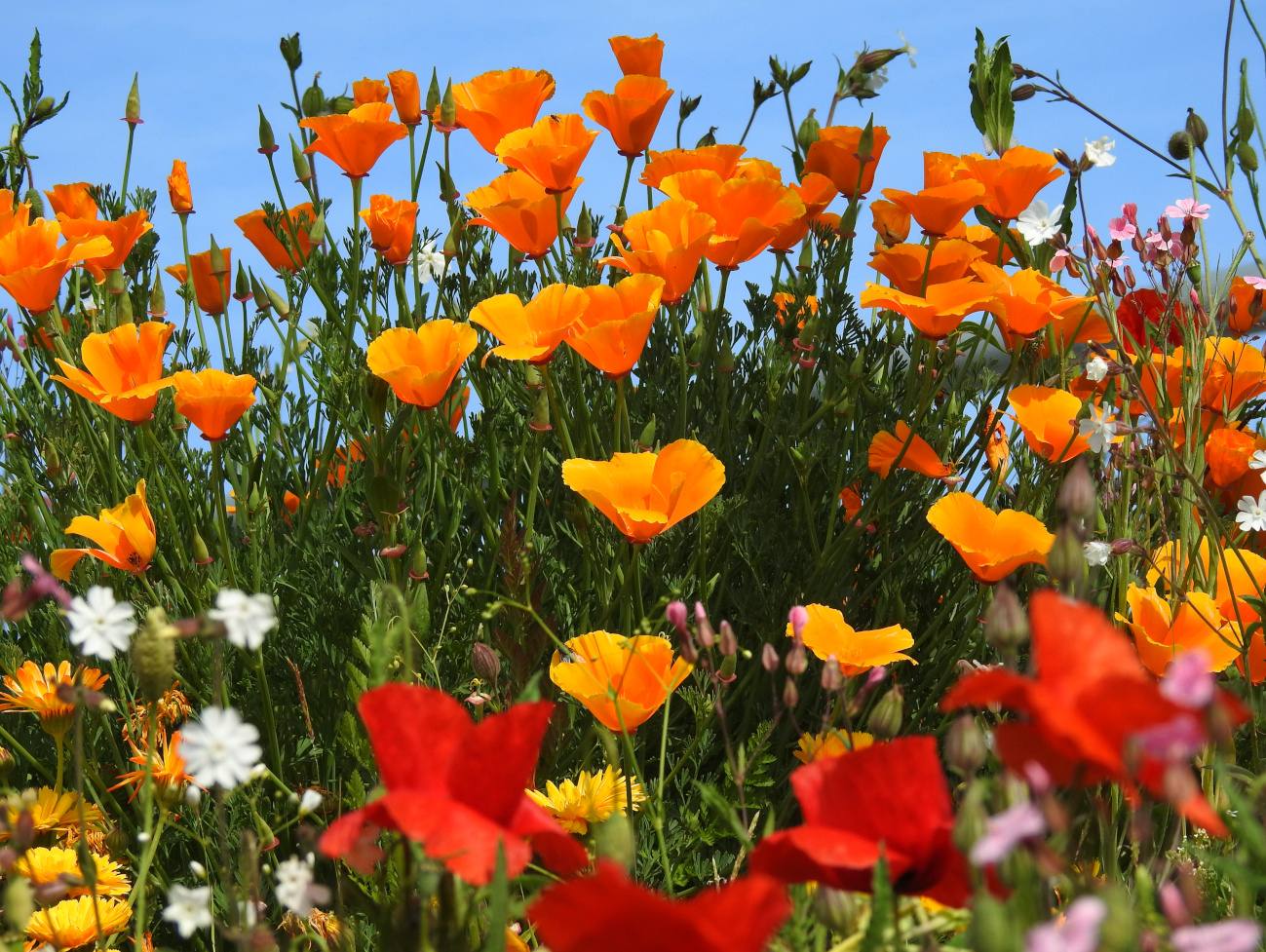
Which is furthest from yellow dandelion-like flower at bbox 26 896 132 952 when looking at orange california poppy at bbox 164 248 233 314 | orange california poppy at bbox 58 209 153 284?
orange california poppy at bbox 164 248 233 314

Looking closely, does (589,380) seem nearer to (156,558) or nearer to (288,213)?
(288,213)

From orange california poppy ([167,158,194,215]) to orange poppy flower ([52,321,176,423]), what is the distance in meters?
0.93

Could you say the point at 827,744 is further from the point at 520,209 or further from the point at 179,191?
the point at 179,191

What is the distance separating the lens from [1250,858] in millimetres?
764

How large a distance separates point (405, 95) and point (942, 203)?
1.15 m

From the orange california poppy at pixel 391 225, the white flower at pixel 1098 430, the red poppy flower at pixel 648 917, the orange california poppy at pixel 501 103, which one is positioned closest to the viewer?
the red poppy flower at pixel 648 917

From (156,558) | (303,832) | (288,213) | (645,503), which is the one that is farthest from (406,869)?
(288,213)

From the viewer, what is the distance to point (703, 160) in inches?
77.1

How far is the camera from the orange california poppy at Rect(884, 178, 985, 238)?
1875 millimetres

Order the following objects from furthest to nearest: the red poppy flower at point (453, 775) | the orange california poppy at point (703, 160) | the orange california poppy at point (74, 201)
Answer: the orange california poppy at point (74, 201) → the orange california poppy at point (703, 160) → the red poppy flower at point (453, 775)

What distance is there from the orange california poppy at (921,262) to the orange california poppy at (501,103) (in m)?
0.71

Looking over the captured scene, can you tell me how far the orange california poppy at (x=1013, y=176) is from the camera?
1.85m

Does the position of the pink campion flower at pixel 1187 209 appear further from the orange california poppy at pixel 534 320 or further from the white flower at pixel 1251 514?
the orange california poppy at pixel 534 320

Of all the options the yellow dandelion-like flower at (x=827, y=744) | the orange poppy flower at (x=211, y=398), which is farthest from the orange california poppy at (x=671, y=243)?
the yellow dandelion-like flower at (x=827, y=744)
